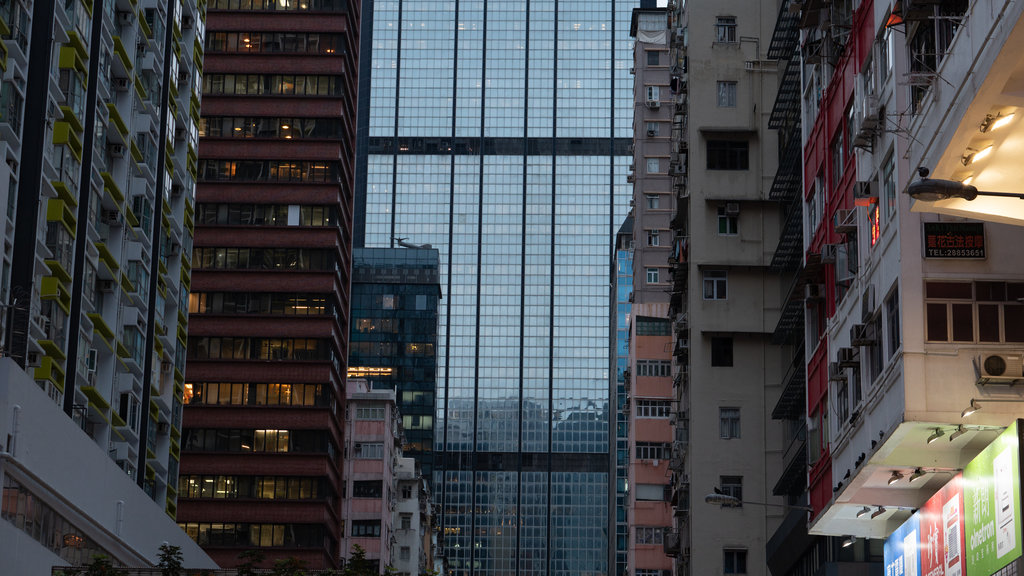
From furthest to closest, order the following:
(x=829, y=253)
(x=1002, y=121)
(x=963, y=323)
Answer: (x=829, y=253)
(x=963, y=323)
(x=1002, y=121)

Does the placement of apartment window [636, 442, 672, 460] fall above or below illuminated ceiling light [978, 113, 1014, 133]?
above

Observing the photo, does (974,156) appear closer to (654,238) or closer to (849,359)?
(849,359)

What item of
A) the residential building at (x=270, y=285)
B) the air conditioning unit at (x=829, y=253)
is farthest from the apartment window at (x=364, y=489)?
the air conditioning unit at (x=829, y=253)

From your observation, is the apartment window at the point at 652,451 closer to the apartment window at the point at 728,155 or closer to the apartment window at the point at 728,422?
the apartment window at the point at 728,422

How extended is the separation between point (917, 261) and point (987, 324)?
1930 millimetres

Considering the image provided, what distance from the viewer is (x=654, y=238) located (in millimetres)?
121625

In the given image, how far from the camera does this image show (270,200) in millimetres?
109938

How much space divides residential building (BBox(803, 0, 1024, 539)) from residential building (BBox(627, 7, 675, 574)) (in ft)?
173

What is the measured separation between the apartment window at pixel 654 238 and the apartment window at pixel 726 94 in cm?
3872

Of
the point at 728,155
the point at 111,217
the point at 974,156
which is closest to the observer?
the point at 974,156

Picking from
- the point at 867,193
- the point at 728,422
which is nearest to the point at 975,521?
the point at 867,193

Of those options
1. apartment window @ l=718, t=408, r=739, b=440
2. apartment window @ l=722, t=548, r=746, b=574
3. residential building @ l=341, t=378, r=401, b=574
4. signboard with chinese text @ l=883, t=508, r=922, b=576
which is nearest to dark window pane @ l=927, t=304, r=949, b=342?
signboard with chinese text @ l=883, t=508, r=922, b=576

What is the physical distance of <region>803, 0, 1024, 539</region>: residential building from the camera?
90.5ft

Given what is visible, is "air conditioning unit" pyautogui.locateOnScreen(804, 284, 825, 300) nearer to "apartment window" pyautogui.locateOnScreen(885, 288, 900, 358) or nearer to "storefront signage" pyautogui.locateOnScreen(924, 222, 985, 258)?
"apartment window" pyautogui.locateOnScreen(885, 288, 900, 358)
